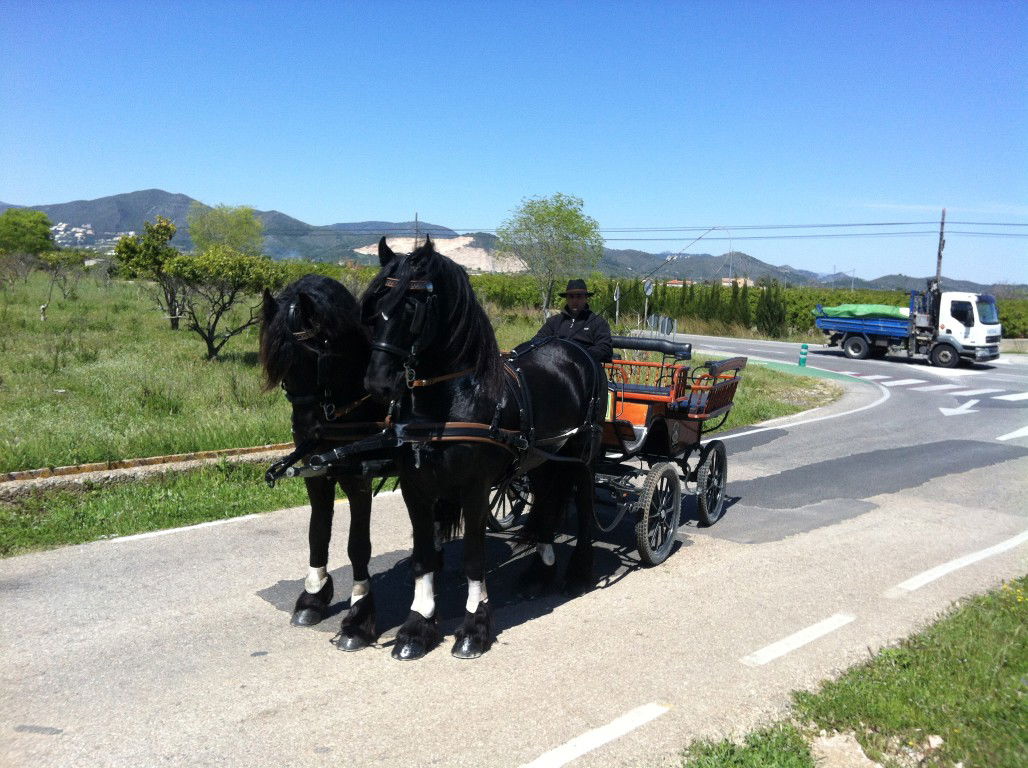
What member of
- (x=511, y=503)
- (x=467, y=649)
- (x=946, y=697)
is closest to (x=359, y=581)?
(x=467, y=649)

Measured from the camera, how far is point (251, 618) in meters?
5.21

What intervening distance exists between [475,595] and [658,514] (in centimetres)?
229

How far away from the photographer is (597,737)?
152 inches

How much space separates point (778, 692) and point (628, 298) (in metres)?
39.9

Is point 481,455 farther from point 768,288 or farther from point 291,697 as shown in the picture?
point 768,288

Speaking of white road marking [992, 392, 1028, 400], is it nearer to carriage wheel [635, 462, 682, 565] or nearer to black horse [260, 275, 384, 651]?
carriage wheel [635, 462, 682, 565]

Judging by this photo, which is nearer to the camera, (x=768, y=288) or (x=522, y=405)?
(x=522, y=405)

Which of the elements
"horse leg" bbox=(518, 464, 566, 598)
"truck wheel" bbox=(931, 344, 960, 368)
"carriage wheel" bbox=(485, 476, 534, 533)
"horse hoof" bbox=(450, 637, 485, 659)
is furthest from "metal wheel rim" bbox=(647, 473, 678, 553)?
"truck wheel" bbox=(931, 344, 960, 368)

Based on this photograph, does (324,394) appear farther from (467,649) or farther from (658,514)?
(658,514)

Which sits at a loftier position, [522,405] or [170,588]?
[522,405]

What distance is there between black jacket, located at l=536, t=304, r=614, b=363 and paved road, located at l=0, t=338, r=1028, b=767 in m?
1.77

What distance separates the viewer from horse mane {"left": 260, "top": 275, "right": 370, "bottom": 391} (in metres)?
4.47

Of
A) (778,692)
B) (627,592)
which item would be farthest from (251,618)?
(778,692)

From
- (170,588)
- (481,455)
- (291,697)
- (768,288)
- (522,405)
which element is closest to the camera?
(291,697)
